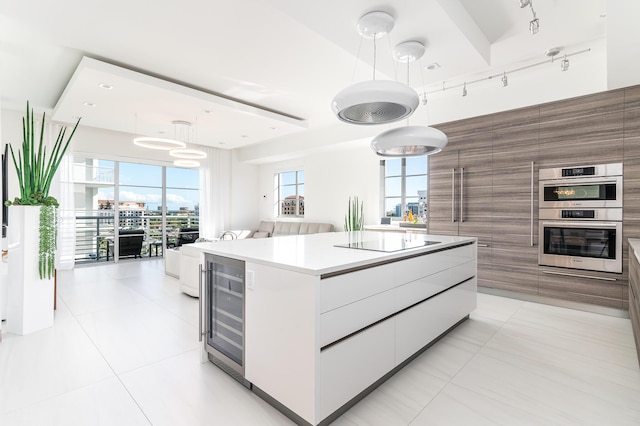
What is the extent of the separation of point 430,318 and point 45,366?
297 cm

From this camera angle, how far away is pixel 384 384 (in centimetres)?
205

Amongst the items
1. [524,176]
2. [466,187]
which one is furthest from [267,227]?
[524,176]

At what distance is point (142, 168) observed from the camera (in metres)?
7.27

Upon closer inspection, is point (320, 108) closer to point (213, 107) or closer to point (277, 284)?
point (213, 107)

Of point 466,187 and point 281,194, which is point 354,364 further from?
point 281,194

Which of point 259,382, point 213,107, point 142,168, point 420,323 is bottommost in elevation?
point 259,382

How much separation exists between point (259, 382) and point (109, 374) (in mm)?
1196

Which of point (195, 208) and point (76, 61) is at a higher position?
point (76, 61)

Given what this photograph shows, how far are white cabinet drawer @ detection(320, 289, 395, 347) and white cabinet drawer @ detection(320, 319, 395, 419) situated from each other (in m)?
0.05

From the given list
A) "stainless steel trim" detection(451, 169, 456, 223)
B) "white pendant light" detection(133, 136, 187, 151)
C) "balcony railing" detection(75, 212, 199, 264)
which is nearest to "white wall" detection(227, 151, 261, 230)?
"balcony railing" detection(75, 212, 199, 264)

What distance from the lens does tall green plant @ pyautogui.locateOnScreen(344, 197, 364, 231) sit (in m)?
5.91

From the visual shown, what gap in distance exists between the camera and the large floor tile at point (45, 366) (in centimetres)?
196

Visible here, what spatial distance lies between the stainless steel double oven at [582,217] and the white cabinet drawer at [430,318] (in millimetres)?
1330

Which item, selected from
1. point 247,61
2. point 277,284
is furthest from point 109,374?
point 247,61
